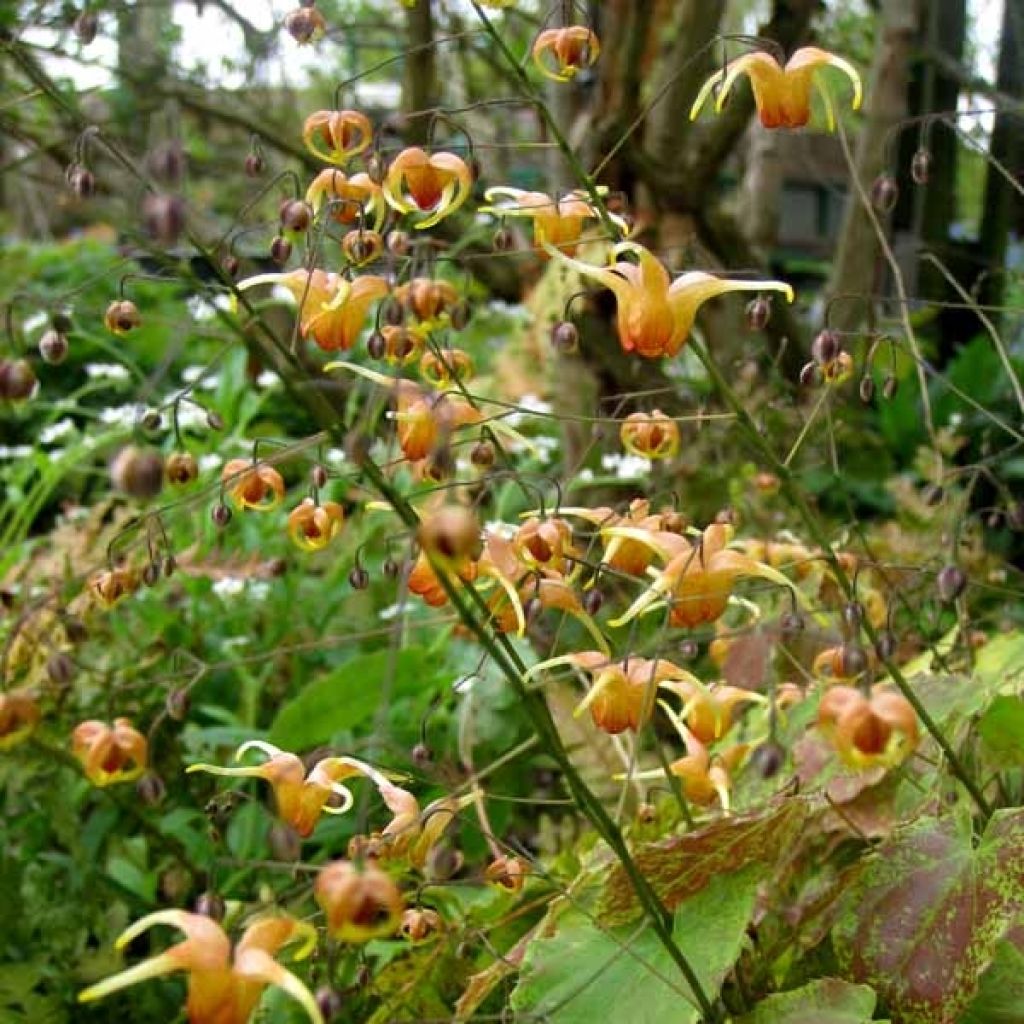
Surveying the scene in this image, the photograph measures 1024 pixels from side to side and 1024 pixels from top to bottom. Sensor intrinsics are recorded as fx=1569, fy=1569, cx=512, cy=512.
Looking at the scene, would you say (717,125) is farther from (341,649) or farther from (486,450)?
(486,450)

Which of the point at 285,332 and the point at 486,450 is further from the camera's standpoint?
the point at 285,332

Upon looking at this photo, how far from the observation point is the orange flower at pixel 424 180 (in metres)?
1.35

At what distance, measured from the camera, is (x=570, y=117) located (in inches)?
153

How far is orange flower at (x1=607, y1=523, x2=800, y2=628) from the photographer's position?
4.22ft

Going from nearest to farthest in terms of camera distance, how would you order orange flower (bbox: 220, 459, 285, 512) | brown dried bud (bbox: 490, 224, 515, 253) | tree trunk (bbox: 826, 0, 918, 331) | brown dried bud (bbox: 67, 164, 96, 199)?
brown dried bud (bbox: 67, 164, 96, 199) < orange flower (bbox: 220, 459, 285, 512) < brown dried bud (bbox: 490, 224, 515, 253) < tree trunk (bbox: 826, 0, 918, 331)

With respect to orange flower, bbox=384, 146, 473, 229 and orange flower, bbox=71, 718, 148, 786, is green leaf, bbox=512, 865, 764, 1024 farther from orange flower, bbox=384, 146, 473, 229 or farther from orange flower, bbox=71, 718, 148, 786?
orange flower, bbox=384, 146, 473, 229

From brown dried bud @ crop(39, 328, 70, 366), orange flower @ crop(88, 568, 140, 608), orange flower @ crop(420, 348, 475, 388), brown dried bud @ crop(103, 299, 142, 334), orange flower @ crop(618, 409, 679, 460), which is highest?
brown dried bud @ crop(103, 299, 142, 334)

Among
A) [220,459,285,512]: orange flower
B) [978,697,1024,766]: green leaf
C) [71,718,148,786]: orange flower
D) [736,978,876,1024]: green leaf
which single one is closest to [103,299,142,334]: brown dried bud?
[220,459,285,512]: orange flower

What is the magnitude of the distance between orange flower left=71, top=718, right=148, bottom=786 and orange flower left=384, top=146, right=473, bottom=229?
498 millimetres

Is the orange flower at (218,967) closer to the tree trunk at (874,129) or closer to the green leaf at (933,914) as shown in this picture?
the green leaf at (933,914)

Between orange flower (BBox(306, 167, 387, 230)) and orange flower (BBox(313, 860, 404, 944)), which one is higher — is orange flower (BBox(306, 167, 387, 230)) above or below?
above

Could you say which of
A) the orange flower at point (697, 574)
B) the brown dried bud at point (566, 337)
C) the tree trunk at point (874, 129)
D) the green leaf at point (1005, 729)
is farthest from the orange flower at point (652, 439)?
the tree trunk at point (874, 129)

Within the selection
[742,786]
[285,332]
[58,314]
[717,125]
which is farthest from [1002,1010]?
[285,332]

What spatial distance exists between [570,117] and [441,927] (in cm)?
281
